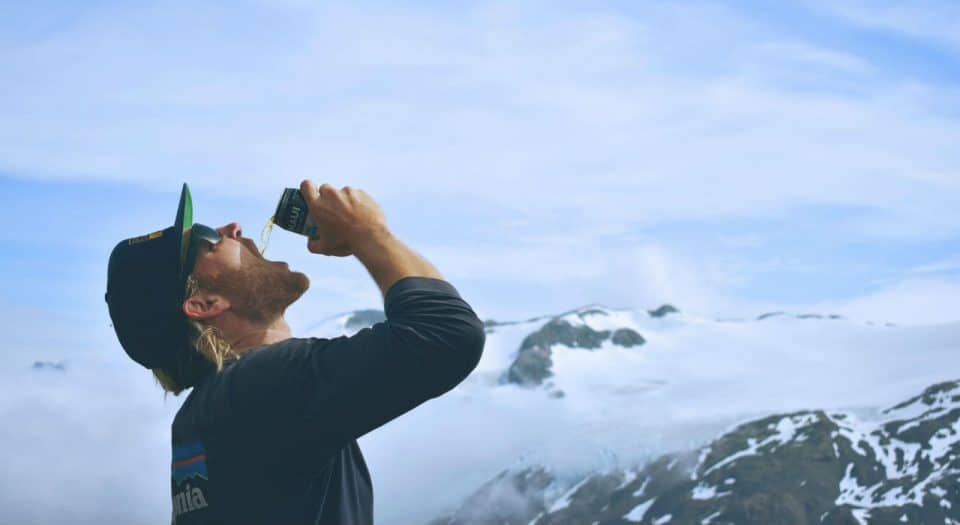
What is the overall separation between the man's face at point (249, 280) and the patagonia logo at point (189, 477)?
93 cm

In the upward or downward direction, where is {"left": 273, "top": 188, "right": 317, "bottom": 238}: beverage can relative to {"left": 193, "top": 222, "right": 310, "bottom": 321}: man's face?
upward

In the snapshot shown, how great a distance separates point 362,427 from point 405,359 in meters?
0.54

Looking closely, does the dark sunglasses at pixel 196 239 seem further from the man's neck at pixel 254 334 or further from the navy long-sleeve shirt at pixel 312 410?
the navy long-sleeve shirt at pixel 312 410

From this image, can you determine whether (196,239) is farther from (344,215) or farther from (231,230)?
(344,215)

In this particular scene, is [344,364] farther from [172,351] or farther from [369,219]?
[172,351]

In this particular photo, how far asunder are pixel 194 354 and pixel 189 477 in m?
0.79

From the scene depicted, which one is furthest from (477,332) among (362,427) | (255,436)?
(255,436)

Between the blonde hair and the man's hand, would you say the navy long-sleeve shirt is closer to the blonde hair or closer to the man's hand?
the blonde hair

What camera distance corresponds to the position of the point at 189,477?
25.5 ft

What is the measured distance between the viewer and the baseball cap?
27.1 feet

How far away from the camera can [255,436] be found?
292 inches

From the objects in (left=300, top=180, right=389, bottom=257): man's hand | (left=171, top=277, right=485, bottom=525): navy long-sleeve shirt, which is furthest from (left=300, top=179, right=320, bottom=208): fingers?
(left=171, top=277, right=485, bottom=525): navy long-sleeve shirt

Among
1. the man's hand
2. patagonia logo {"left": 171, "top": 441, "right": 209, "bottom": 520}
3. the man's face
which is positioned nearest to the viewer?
the man's hand

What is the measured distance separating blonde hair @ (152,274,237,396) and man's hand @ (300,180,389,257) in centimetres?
112
